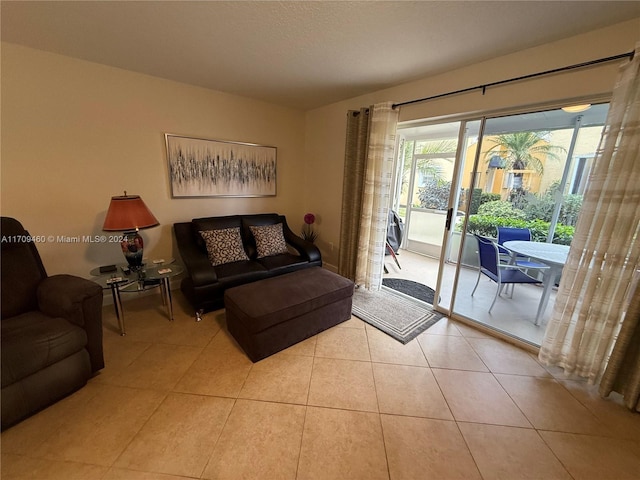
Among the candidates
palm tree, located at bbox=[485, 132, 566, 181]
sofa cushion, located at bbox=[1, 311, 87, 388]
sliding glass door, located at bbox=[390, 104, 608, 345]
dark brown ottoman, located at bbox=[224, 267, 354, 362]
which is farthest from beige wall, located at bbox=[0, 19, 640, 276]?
dark brown ottoman, located at bbox=[224, 267, 354, 362]

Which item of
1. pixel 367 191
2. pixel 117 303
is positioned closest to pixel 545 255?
pixel 367 191

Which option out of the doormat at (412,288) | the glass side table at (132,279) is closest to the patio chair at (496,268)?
the doormat at (412,288)

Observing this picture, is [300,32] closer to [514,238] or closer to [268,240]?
[268,240]

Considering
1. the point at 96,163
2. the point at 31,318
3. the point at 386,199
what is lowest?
the point at 31,318

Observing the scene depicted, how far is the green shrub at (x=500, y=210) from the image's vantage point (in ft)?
9.13

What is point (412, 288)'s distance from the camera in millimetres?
3352

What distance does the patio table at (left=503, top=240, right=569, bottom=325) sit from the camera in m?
2.18

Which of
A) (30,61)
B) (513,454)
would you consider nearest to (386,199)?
(513,454)

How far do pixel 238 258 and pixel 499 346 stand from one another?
275cm

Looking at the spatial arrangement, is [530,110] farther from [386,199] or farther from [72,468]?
[72,468]

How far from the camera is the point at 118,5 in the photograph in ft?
4.81

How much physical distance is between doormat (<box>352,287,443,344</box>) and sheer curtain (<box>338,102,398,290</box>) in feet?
0.60

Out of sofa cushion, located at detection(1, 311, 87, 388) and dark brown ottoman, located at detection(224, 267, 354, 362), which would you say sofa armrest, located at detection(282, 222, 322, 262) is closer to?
dark brown ottoman, located at detection(224, 267, 354, 362)

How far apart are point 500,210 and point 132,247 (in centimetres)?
385
